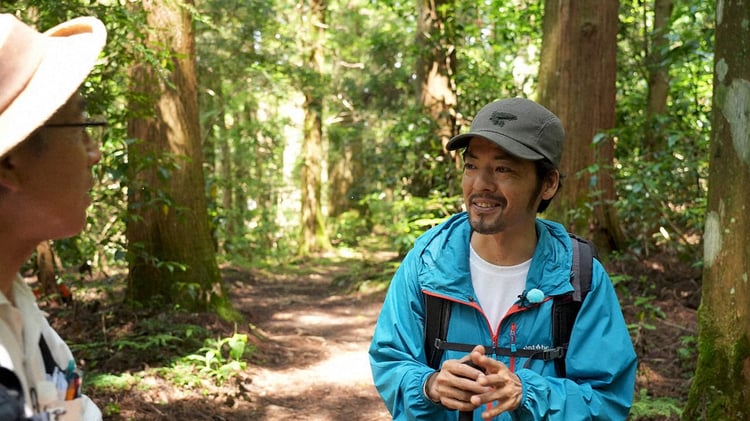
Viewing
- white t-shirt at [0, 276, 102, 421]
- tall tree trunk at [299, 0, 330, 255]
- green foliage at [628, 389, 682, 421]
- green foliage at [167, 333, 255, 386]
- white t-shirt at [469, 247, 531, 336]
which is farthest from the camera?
tall tree trunk at [299, 0, 330, 255]

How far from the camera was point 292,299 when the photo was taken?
525 inches

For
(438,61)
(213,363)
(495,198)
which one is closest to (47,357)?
(495,198)

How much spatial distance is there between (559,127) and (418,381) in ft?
3.93

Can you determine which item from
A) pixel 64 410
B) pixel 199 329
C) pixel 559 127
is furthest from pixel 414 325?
pixel 199 329

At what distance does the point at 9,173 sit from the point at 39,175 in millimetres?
70

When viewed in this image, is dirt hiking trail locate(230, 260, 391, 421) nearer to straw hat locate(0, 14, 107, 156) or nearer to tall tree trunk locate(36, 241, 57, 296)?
tall tree trunk locate(36, 241, 57, 296)

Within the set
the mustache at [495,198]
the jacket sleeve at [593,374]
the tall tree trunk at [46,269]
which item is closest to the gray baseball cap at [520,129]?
the mustache at [495,198]

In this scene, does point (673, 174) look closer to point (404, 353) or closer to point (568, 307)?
point (568, 307)

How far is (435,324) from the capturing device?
287 centimetres

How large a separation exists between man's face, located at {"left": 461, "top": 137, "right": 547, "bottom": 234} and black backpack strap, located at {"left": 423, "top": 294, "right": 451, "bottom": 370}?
0.36m

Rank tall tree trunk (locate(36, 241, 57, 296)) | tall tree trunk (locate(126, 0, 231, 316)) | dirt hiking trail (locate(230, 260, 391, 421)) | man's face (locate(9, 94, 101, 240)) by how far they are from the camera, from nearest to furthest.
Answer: man's face (locate(9, 94, 101, 240)), dirt hiking trail (locate(230, 260, 391, 421)), tall tree trunk (locate(36, 241, 57, 296)), tall tree trunk (locate(126, 0, 231, 316))

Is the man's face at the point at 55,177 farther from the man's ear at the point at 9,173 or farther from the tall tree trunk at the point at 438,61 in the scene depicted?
the tall tree trunk at the point at 438,61

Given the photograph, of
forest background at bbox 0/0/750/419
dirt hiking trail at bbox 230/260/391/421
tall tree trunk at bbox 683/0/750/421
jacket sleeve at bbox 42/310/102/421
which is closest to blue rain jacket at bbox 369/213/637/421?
jacket sleeve at bbox 42/310/102/421

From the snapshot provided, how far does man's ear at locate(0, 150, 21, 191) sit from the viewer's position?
149cm
